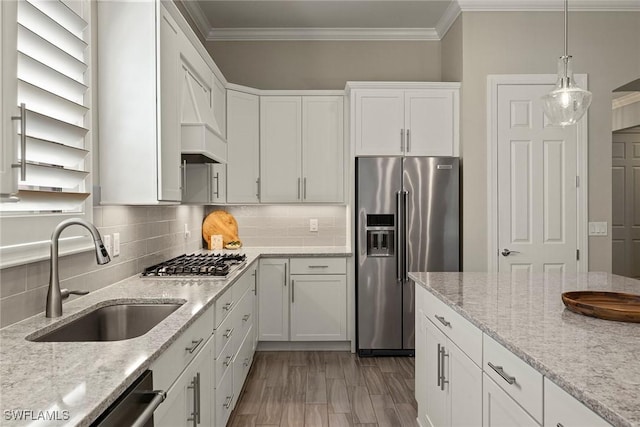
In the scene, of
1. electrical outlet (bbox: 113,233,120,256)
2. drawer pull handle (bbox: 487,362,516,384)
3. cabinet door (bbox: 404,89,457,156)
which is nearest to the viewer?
drawer pull handle (bbox: 487,362,516,384)

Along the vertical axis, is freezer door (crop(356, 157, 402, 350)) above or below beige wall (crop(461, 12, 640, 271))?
below

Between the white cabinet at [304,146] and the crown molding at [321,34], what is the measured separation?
75 centimetres

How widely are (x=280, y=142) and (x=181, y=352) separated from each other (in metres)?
2.99

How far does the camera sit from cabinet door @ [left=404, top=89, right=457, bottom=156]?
13.4 ft

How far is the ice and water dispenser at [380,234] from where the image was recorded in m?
3.99

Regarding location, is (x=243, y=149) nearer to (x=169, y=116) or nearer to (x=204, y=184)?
(x=204, y=184)

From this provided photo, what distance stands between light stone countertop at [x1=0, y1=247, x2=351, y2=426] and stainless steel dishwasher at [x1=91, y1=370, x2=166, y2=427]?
0.04 metres

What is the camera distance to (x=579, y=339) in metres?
1.38

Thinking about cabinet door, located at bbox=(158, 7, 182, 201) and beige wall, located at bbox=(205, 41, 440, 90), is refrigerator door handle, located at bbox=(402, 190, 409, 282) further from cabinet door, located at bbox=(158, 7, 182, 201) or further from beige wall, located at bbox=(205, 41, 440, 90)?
cabinet door, located at bbox=(158, 7, 182, 201)

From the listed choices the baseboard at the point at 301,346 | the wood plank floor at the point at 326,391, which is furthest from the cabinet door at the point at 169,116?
the baseboard at the point at 301,346

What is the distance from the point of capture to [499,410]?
1.51m

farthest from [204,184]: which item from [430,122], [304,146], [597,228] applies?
[597,228]

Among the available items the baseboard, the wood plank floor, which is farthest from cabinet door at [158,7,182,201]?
the baseboard

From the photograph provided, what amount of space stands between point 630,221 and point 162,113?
254 inches
